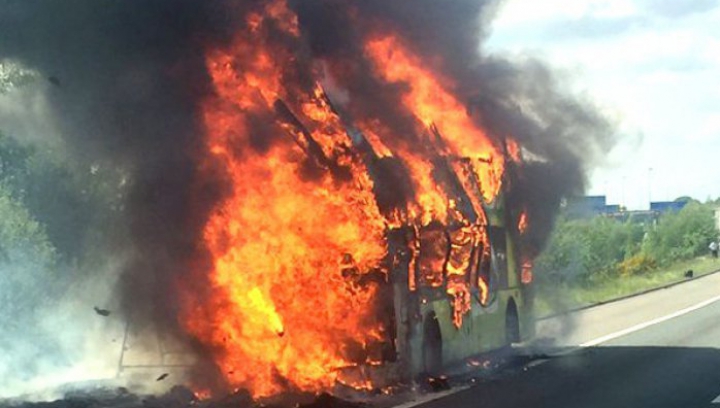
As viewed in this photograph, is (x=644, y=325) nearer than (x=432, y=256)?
No

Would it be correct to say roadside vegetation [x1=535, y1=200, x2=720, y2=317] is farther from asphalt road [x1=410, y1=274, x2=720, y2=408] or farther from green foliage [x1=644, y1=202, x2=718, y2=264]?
asphalt road [x1=410, y1=274, x2=720, y2=408]

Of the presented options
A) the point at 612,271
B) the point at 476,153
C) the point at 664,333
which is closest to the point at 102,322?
the point at 476,153

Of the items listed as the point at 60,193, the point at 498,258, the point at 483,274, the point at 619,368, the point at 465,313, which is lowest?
the point at 619,368

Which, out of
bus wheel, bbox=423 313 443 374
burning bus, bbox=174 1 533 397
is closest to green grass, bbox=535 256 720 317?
bus wheel, bbox=423 313 443 374

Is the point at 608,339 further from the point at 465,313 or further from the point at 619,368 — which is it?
the point at 465,313

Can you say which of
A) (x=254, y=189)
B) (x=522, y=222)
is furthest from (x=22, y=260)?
(x=522, y=222)

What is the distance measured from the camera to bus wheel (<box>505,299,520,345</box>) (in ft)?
56.6

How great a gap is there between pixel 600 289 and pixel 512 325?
87.3ft

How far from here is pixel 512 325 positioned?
689 inches

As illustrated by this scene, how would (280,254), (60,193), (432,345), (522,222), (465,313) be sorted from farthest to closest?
(522,222), (60,193), (465,313), (432,345), (280,254)

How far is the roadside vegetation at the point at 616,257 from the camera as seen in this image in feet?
68.4

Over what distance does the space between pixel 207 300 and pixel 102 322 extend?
409cm

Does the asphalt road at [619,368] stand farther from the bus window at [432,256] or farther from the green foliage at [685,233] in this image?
the green foliage at [685,233]

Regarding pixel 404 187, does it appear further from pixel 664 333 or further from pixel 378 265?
pixel 664 333
